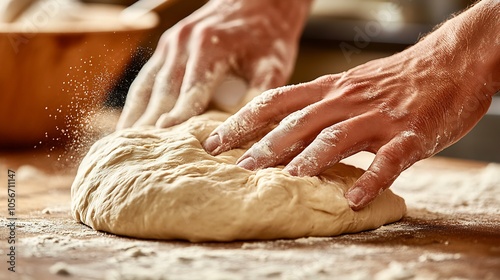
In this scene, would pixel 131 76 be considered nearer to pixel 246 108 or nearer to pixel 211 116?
pixel 211 116

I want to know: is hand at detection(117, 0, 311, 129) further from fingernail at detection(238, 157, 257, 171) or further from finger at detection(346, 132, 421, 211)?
finger at detection(346, 132, 421, 211)

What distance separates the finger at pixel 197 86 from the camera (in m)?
1.69

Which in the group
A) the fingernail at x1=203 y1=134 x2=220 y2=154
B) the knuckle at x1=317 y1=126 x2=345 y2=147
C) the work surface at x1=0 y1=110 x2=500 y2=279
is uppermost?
the knuckle at x1=317 y1=126 x2=345 y2=147

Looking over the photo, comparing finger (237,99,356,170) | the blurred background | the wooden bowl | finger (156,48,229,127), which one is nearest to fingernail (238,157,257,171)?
finger (237,99,356,170)

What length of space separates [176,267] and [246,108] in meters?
0.46

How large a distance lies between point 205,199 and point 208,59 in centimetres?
65

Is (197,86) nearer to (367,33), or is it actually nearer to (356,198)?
(356,198)

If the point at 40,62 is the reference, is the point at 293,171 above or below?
below

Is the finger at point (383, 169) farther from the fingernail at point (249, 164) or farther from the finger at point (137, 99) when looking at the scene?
the finger at point (137, 99)

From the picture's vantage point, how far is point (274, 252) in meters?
1.20

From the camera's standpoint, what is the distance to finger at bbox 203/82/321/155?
4.73 feet

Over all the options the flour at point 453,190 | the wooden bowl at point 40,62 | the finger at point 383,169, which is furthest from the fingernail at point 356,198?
the wooden bowl at point 40,62

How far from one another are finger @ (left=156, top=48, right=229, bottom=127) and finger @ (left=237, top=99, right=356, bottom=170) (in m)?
0.35

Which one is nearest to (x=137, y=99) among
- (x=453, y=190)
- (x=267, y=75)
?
(x=267, y=75)
